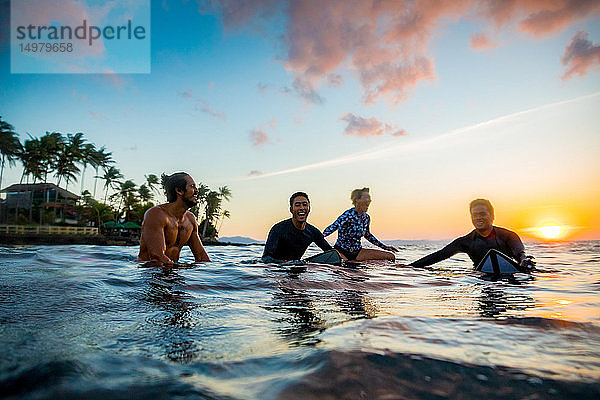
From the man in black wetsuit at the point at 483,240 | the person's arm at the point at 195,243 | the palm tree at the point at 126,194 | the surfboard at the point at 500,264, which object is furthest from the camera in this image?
the palm tree at the point at 126,194

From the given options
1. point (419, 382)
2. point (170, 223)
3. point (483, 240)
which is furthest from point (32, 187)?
point (419, 382)

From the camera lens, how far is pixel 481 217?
6.14m

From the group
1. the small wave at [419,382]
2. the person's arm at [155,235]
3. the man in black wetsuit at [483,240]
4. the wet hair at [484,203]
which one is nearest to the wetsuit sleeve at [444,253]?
the man in black wetsuit at [483,240]

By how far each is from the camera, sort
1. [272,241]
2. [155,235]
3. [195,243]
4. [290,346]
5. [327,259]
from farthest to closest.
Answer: [272,241] → [327,259] → [195,243] → [155,235] → [290,346]

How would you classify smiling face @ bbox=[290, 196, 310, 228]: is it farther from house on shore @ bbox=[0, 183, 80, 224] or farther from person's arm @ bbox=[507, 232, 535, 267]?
house on shore @ bbox=[0, 183, 80, 224]

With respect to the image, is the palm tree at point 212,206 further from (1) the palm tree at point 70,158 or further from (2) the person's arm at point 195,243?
(2) the person's arm at point 195,243

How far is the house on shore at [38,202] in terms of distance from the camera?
50.4 m

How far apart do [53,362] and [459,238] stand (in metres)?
6.58

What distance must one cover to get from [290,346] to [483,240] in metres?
5.83

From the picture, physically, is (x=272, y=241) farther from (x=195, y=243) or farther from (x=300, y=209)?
(x=195, y=243)

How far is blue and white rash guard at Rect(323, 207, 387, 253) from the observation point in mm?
9008

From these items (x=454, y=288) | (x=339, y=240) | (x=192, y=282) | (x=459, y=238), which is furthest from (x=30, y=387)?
(x=339, y=240)

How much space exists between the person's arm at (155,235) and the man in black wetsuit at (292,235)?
2.22m

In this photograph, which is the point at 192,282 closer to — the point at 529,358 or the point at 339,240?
the point at 529,358
